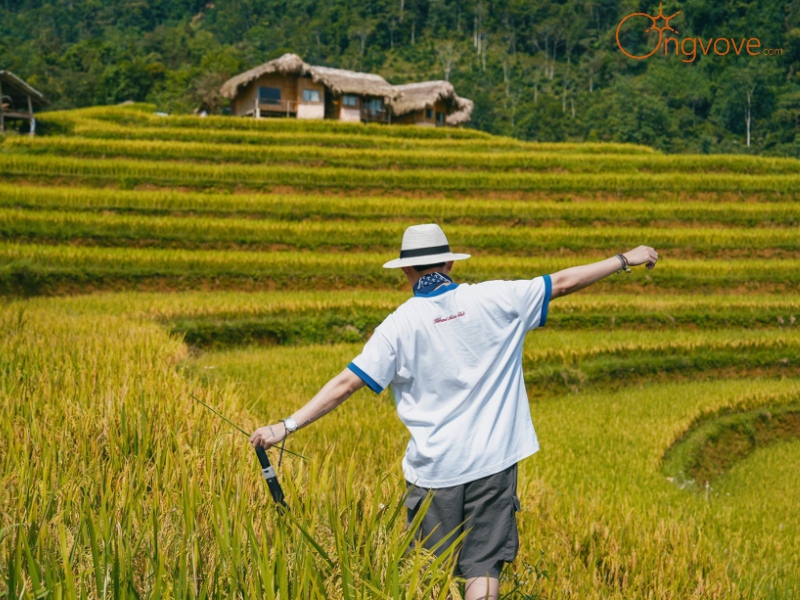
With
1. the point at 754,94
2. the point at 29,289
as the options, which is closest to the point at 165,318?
the point at 29,289

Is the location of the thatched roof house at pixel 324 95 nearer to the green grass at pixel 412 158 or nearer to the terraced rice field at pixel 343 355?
the terraced rice field at pixel 343 355

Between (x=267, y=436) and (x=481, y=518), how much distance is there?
759 millimetres

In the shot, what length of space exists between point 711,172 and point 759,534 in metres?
18.2

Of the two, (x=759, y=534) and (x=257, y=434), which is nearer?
(x=257, y=434)

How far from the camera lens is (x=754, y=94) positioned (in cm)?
5138

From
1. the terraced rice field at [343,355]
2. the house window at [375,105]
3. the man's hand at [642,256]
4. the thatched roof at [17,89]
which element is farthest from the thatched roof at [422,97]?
the man's hand at [642,256]

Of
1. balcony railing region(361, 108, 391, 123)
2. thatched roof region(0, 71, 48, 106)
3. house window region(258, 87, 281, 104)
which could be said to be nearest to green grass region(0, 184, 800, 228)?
thatched roof region(0, 71, 48, 106)

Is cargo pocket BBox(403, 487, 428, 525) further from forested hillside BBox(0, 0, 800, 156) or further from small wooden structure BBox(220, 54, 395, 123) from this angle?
forested hillside BBox(0, 0, 800, 156)

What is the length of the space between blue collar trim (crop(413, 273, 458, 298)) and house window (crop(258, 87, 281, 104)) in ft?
97.4

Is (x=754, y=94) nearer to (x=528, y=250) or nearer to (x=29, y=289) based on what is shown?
(x=528, y=250)

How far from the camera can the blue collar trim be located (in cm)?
261

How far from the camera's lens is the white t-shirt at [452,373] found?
2555mm

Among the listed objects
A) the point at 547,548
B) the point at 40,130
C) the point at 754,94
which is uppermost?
the point at 754,94

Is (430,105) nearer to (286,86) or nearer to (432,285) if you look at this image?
(286,86)
